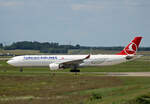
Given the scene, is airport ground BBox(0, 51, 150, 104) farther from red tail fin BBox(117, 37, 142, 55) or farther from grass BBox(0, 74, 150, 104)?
red tail fin BBox(117, 37, 142, 55)

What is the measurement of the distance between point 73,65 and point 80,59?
1.81 m

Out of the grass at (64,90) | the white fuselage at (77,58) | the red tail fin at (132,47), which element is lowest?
the grass at (64,90)

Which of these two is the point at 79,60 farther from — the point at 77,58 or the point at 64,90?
the point at 64,90

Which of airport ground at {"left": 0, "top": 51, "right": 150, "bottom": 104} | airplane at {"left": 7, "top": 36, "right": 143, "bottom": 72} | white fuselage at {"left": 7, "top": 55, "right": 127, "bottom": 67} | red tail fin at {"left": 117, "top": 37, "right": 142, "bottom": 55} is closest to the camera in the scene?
airport ground at {"left": 0, "top": 51, "right": 150, "bottom": 104}

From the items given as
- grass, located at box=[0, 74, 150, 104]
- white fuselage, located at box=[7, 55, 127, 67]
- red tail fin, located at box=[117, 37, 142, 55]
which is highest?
red tail fin, located at box=[117, 37, 142, 55]

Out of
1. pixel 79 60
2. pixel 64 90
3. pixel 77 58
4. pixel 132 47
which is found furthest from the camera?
pixel 77 58

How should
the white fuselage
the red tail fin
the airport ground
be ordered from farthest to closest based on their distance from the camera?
the red tail fin < the white fuselage < the airport ground

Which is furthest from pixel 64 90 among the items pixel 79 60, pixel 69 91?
pixel 79 60

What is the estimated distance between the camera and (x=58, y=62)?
6072 centimetres

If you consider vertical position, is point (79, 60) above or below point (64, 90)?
above

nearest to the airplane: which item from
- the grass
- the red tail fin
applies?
the red tail fin

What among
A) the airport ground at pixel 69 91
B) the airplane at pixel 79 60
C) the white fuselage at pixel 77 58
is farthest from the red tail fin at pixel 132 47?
the airport ground at pixel 69 91

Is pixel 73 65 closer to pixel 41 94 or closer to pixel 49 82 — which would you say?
pixel 49 82

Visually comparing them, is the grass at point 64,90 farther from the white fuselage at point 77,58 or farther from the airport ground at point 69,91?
the white fuselage at point 77,58
